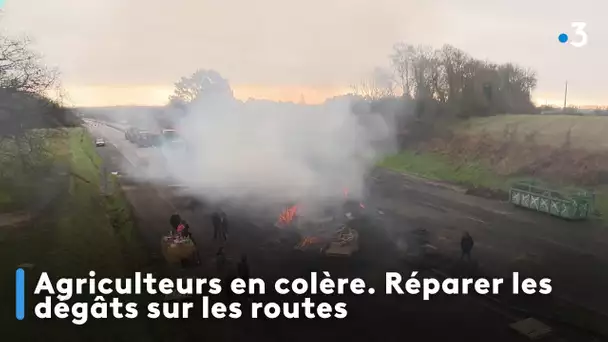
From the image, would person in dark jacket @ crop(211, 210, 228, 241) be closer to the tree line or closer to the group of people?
the group of people

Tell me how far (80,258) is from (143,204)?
111 centimetres

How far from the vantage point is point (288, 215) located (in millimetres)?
6516

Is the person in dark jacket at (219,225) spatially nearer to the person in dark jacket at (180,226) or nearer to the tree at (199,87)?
the person in dark jacket at (180,226)

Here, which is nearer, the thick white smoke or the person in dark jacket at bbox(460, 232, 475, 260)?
the person in dark jacket at bbox(460, 232, 475, 260)

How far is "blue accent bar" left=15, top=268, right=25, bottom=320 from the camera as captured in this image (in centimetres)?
457

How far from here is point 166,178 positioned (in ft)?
21.2

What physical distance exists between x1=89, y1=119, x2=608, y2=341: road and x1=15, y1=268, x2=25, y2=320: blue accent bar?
125 centimetres

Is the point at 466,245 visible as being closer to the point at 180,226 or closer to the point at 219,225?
the point at 219,225

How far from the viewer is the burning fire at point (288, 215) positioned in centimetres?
637

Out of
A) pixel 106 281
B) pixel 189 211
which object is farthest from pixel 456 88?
pixel 106 281

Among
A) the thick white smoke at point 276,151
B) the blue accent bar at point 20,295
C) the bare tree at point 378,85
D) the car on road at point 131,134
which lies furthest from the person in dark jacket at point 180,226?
the bare tree at point 378,85

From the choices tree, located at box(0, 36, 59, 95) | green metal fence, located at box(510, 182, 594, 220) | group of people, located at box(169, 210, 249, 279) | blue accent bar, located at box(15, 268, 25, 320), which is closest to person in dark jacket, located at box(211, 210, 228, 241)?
group of people, located at box(169, 210, 249, 279)

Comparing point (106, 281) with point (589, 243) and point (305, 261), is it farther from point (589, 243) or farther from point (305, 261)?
point (589, 243)

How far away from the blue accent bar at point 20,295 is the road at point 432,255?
1.25 meters
